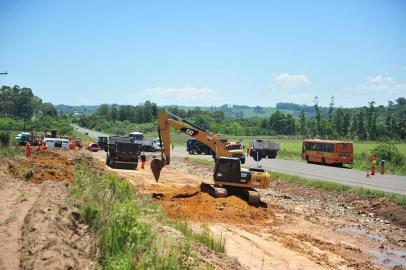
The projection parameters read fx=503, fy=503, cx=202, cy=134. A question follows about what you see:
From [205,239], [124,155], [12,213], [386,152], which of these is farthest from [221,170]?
[386,152]

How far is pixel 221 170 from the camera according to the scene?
24469mm

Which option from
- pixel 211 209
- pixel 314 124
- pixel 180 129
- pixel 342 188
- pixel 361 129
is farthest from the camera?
pixel 314 124

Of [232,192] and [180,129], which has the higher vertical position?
[180,129]

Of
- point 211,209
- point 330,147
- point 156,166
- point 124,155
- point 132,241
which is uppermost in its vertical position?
point 330,147

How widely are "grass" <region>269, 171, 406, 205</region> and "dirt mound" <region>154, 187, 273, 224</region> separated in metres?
7.43

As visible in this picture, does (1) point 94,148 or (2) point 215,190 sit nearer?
(2) point 215,190

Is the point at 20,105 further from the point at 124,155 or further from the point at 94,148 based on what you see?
the point at 124,155

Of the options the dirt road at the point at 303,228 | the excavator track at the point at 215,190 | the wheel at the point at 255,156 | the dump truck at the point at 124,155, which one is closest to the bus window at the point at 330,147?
the wheel at the point at 255,156

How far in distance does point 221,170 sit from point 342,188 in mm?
10213

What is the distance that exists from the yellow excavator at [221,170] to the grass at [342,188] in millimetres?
7159

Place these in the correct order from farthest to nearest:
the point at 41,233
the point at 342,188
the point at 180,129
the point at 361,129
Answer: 1. the point at 361,129
2. the point at 342,188
3. the point at 180,129
4. the point at 41,233

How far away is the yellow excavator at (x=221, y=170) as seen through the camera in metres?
24.3

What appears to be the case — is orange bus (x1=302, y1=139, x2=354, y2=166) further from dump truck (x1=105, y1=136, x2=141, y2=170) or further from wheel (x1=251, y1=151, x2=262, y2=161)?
dump truck (x1=105, y1=136, x2=141, y2=170)

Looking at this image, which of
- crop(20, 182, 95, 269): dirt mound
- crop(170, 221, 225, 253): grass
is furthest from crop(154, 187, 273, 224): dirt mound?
crop(20, 182, 95, 269): dirt mound
